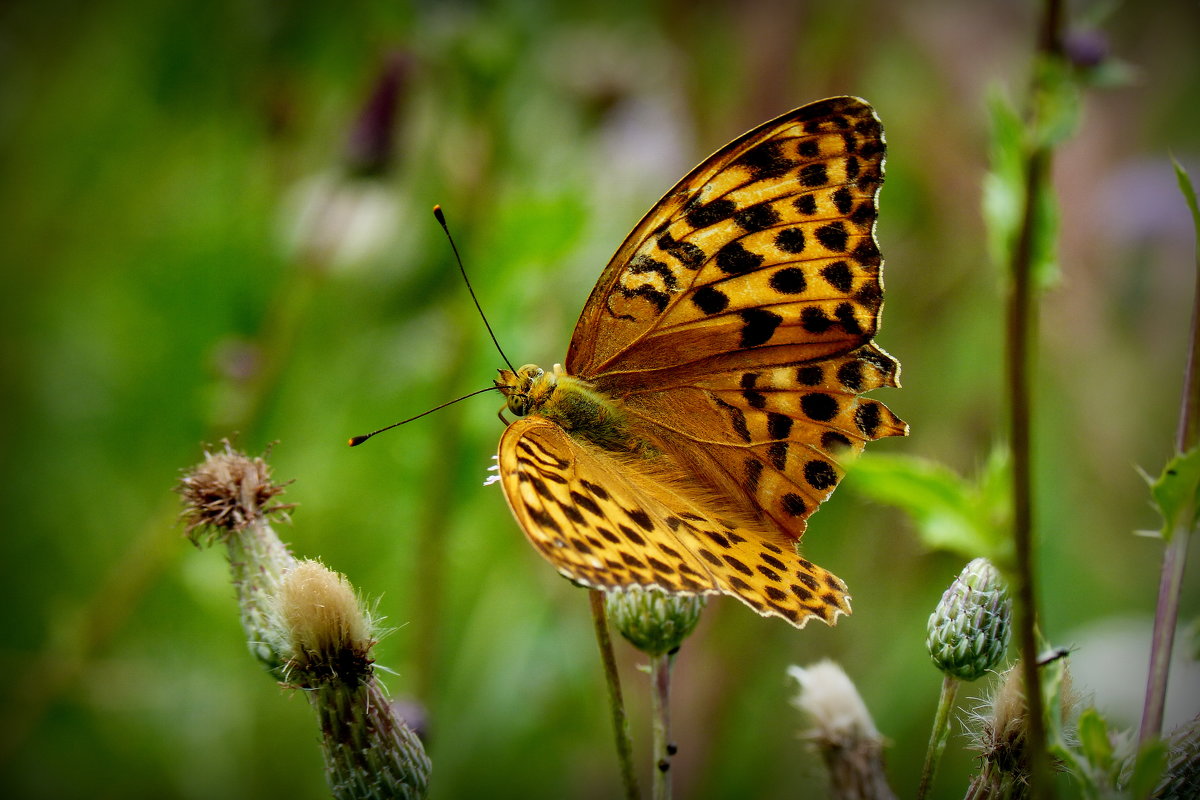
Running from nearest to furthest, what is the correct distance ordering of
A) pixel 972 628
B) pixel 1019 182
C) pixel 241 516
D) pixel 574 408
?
pixel 1019 182, pixel 972 628, pixel 241 516, pixel 574 408

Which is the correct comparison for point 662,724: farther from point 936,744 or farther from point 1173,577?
point 1173,577

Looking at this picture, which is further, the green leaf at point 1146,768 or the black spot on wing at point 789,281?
the black spot on wing at point 789,281

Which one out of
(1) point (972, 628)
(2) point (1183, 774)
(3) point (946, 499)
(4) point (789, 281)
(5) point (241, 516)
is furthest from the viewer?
(4) point (789, 281)

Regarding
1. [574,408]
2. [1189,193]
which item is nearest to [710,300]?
[574,408]

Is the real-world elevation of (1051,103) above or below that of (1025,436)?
above

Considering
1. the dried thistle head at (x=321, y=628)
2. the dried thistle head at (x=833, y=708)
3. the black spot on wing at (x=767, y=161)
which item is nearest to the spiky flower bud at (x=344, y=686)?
the dried thistle head at (x=321, y=628)

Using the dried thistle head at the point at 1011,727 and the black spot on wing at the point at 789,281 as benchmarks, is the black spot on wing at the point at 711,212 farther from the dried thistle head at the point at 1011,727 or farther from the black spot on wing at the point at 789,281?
the dried thistle head at the point at 1011,727

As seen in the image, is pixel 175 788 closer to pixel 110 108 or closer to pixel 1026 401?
pixel 110 108

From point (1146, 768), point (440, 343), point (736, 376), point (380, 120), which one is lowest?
point (1146, 768)
